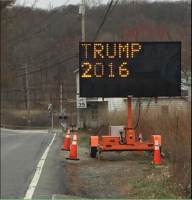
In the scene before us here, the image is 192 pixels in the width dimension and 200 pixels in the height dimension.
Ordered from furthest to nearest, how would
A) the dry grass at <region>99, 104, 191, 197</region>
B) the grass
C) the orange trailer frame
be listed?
the orange trailer frame
the grass
the dry grass at <region>99, 104, 191, 197</region>

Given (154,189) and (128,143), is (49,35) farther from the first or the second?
(128,143)

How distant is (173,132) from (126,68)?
195 cm

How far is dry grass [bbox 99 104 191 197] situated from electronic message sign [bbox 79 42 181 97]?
698 mm

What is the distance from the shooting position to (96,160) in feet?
31.9

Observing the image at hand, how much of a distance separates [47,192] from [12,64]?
161 inches

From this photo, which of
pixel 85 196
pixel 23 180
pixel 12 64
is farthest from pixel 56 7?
pixel 23 180

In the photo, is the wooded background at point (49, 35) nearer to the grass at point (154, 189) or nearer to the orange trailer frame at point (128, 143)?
the grass at point (154, 189)

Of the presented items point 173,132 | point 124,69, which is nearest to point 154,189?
point 173,132

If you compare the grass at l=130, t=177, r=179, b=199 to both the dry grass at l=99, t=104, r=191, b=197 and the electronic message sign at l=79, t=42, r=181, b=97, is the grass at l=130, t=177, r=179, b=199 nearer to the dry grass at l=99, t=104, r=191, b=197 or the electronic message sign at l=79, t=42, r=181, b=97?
the dry grass at l=99, t=104, r=191, b=197

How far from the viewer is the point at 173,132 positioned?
5.65 metres

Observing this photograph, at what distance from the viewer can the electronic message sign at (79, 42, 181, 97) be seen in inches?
271

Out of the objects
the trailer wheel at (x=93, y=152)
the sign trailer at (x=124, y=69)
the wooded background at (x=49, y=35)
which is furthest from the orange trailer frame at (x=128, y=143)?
the wooded background at (x=49, y=35)

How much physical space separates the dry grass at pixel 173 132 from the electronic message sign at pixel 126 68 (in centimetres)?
70

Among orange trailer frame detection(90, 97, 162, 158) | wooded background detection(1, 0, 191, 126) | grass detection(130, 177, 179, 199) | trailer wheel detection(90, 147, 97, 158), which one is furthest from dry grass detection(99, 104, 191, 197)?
trailer wheel detection(90, 147, 97, 158)
